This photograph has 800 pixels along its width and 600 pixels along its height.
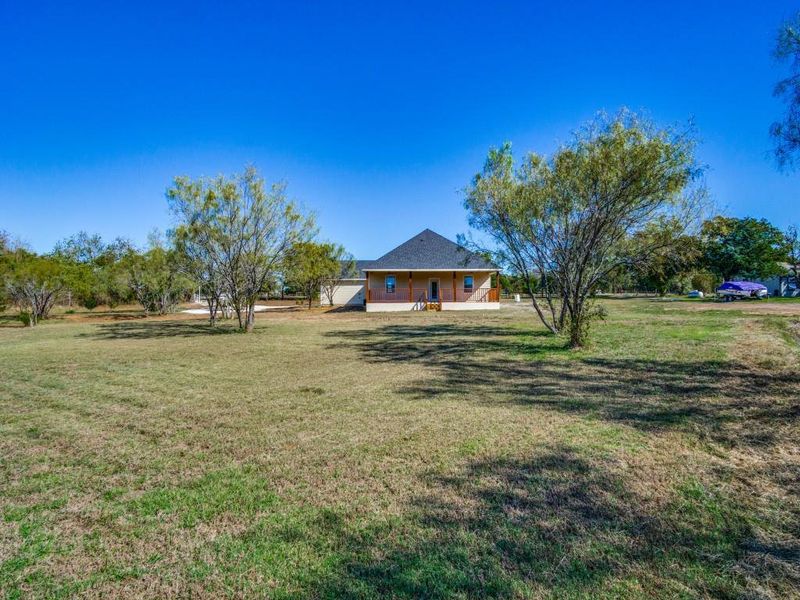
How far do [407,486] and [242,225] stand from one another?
1371cm

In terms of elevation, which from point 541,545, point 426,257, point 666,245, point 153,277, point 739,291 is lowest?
point 541,545

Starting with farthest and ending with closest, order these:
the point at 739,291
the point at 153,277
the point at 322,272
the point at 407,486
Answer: the point at 739,291
the point at 322,272
the point at 153,277
the point at 407,486

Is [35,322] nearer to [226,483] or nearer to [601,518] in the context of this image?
[226,483]

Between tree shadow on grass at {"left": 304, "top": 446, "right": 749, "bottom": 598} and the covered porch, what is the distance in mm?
26527

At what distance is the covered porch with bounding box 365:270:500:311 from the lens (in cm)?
Answer: 2977

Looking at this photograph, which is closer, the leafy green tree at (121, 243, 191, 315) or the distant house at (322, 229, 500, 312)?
the leafy green tree at (121, 243, 191, 315)

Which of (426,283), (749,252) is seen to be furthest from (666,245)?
(749,252)

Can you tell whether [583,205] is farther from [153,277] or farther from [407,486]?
[153,277]

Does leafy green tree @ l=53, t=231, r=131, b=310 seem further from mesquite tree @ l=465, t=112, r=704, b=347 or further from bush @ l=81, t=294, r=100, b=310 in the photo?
mesquite tree @ l=465, t=112, r=704, b=347

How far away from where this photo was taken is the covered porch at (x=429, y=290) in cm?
2977

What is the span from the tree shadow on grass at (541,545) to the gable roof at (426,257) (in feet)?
83.5

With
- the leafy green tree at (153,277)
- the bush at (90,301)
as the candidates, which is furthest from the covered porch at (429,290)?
the bush at (90,301)

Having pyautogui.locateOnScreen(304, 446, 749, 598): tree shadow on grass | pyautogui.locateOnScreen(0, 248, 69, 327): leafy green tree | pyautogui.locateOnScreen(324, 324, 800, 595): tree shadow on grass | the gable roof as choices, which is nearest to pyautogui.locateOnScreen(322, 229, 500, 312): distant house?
the gable roof

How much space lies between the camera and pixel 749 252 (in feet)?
138
